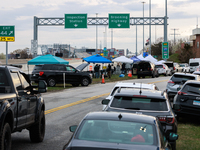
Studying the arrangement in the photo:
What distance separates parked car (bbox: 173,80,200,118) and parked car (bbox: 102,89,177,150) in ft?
16.7

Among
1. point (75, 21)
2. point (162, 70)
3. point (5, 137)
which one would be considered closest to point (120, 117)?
point (5, 137)

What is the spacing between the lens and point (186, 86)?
44.1 feet

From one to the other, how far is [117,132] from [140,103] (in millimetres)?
2832

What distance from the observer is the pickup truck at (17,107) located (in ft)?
21.8

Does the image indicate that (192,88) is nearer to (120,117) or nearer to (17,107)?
(17,107)

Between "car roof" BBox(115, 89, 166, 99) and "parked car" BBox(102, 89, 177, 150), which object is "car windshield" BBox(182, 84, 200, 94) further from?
"parked car" BBox(102, 89, 177, 150)

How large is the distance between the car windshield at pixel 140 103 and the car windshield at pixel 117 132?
2.62m

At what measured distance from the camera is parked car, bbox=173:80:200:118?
42.1 ft

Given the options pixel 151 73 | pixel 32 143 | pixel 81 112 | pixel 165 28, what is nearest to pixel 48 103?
pixel 81 112

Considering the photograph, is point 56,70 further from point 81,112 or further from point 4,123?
point 4,123

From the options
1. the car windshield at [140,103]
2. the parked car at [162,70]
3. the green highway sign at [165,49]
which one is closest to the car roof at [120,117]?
the car windshield at [140,103]

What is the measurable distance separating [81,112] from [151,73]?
29209mm

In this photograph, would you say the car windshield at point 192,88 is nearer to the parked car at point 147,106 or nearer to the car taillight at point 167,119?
the parked car at point 147,106

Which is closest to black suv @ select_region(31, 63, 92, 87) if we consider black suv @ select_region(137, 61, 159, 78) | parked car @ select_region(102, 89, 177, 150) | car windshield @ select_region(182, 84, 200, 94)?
black suv @ select_region(137, 61, 159, 78)
